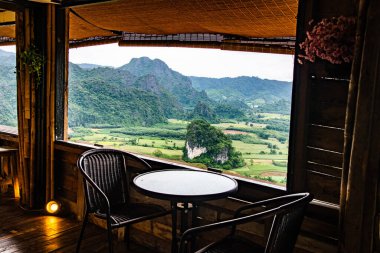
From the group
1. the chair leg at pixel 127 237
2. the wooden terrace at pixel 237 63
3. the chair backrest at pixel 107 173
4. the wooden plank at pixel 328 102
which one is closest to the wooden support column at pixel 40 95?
the wooden terrace at pixel 237 63

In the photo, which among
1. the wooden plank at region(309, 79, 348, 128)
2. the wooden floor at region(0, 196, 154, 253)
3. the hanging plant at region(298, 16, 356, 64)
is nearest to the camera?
the hanging plant at region(298, 16, 356, 64)

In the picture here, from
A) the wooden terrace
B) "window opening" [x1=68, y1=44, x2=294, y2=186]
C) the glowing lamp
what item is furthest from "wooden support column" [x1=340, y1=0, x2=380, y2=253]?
the glowing lamp

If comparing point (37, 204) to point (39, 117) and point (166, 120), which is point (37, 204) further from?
point (166, 120)

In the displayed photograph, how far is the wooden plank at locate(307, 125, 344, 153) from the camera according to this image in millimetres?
2305

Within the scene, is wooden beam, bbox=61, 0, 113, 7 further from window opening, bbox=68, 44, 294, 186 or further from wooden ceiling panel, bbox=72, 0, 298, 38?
window opening, bbox=68, 44, 294, 186

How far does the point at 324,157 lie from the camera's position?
237 centimetres

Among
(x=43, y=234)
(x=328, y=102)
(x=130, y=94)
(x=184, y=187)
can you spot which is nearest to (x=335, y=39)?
(x=328, y=102)

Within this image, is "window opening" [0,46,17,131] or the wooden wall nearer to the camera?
the wooden wall

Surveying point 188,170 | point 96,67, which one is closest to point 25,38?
point 96,67

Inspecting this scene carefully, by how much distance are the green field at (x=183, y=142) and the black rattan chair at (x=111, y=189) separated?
462mm

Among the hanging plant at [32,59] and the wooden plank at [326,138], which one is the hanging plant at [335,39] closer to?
the wooden plank at [326,138]

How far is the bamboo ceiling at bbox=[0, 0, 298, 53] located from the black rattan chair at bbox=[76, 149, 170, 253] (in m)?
1.29

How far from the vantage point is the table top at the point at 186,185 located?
90.1 inches

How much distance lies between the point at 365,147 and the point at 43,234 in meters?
3.04
